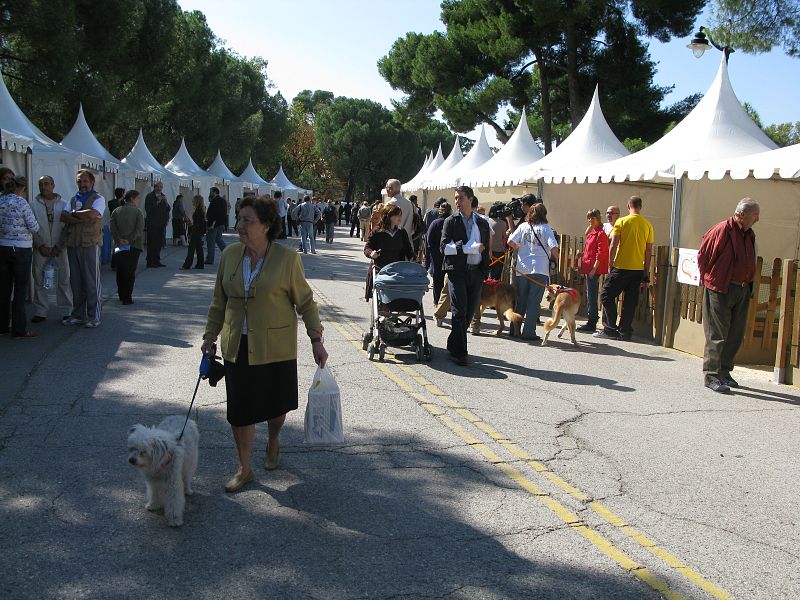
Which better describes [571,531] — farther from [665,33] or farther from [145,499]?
[665,33]

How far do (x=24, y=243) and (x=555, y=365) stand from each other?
6.46m

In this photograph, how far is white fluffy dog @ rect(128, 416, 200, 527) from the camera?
13.2 ft

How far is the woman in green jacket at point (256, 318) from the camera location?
14.7 ft

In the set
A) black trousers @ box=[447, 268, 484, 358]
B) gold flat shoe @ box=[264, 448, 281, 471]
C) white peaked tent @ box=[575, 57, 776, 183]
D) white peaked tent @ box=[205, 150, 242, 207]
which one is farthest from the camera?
white peaked tent @ box=[205, 150, 242, 207]

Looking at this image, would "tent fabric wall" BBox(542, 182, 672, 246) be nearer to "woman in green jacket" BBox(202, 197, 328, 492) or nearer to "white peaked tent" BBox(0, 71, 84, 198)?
"white peaked tent" BBox(0, 71, 84, 198)

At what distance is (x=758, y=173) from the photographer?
9.03 metres

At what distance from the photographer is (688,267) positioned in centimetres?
1028

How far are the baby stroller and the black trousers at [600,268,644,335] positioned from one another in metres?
3.68

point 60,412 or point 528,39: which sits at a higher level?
point 528,39

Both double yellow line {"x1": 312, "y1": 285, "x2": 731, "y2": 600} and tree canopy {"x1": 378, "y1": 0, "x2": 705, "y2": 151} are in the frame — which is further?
tree canopy {"x1": 378, "y1": 0, "x2": 705, "y2": 151}

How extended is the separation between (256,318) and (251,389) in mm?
417

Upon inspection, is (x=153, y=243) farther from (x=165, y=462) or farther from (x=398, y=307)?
(x=165, y=462)

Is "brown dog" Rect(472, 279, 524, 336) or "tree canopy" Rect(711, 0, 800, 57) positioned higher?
"tree canopy" Rect(711, 0, 800, 57)

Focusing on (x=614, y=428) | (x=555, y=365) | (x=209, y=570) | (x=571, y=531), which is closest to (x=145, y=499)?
(x=209, y=570)
